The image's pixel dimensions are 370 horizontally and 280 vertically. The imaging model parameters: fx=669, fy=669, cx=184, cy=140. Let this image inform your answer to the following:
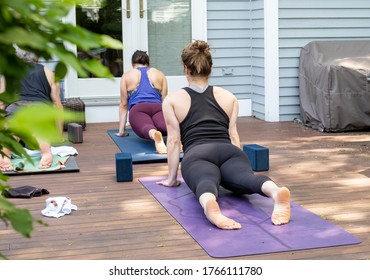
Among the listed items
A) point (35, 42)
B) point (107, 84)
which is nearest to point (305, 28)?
point (107, 84)

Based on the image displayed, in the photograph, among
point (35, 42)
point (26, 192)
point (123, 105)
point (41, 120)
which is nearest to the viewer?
point (41, 120)

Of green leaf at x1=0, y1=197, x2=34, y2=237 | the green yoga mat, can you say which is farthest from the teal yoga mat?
green leaf at x1=0, y1=197, x2=34, y2=237

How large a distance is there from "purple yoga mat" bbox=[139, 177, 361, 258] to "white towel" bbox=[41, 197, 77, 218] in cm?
58

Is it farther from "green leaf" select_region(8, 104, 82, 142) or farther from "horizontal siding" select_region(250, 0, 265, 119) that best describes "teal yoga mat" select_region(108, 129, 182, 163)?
"green leaf" select_region(8, 104, 82, 142)

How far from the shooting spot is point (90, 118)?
8461mm

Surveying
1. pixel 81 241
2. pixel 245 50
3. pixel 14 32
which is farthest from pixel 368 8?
pixel 14 32

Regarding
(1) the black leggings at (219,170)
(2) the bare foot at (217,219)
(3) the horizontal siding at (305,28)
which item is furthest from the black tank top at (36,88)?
(3) the horizontal siding at (305,28)

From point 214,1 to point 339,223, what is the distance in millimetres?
5448

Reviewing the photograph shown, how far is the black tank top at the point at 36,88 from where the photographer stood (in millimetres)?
5559

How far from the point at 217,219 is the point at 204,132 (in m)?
0.87

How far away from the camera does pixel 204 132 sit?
166 inches

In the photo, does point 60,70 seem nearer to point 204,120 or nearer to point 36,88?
point 204,120

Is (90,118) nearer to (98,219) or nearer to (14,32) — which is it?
(98,219)

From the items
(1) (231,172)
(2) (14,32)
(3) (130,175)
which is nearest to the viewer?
(2) (14,32)
